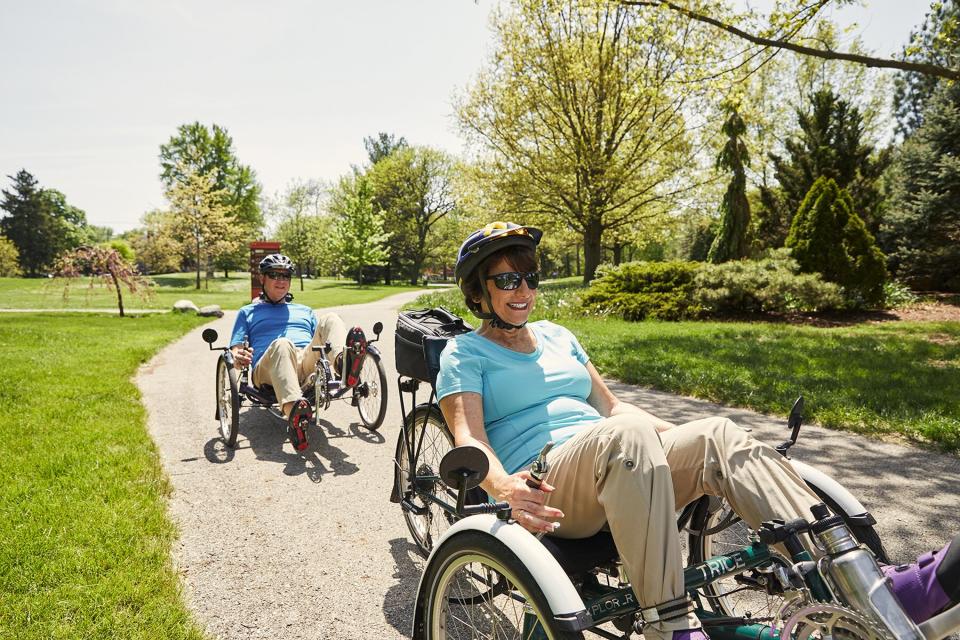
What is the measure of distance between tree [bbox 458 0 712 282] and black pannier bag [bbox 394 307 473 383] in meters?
16.5

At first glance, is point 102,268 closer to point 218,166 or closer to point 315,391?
point 315,391

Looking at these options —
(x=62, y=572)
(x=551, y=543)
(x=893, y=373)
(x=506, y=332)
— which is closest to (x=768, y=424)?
(x=893, y=373)

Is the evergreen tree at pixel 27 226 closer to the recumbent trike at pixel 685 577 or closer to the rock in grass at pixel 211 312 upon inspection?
the rock in grass at pixel 211 312

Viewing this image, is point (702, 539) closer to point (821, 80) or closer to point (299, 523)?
point (299, 523)

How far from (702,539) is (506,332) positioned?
116 centimetres

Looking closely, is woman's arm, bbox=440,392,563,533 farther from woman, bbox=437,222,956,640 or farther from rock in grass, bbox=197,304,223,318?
rock in grass, bbox=197,304,223,318

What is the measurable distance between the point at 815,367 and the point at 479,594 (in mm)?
6502

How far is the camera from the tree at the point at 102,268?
14617mm

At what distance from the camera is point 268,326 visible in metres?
5.39

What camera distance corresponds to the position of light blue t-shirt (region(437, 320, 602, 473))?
2254 millimetres

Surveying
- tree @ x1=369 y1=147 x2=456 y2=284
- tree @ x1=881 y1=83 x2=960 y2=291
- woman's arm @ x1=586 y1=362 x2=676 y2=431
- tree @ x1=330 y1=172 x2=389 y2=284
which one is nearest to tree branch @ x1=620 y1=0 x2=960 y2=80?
woman's arm @ x1=586 y1=362 x2=676 y2=431

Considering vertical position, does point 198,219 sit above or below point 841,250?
above

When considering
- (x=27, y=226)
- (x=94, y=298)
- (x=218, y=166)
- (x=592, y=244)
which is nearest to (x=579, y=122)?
(x=592, y=244)

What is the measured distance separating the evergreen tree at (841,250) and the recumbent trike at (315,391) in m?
11.1
